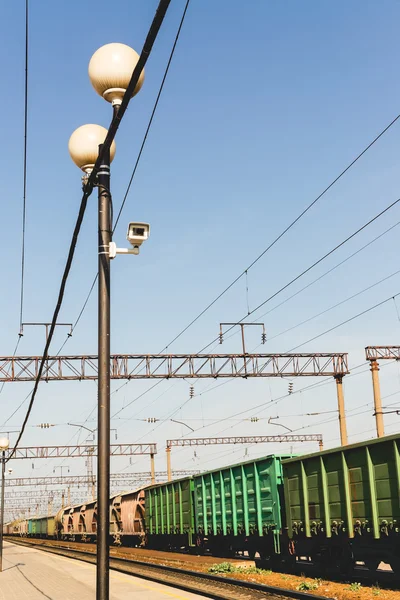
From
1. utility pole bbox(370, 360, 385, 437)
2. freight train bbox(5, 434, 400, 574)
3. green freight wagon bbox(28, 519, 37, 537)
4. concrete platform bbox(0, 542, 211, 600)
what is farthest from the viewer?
green freight wagon bbox(28, 519, 37, 537)

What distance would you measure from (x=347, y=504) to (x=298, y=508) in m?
2.57

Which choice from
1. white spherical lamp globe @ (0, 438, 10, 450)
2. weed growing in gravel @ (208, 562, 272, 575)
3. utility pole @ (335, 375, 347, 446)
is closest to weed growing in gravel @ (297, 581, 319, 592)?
weed growing in gravel @ (208, 562, 272, 575)

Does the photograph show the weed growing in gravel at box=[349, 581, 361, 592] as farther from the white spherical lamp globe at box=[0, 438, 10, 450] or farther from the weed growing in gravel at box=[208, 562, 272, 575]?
the white spherical lamp globe at box=[0, 438, 10, 450]

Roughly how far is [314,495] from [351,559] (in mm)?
1532

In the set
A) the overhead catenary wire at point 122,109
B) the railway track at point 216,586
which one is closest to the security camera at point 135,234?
the overhead catenary wire at point 122,109

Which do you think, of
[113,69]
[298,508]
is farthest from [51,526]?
[113,69]

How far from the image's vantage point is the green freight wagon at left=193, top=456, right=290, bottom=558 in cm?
1723

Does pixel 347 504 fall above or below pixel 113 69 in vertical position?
below

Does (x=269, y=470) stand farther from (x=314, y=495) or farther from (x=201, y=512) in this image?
(x=201, y=512)

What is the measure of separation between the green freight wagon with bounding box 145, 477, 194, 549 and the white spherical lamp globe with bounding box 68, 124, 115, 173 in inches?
731

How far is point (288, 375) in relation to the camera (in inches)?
1385

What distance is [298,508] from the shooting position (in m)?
15.6

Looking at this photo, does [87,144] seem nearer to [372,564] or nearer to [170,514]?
[372,564]

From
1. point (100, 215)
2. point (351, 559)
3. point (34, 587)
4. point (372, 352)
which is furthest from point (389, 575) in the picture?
point (372, 352)
